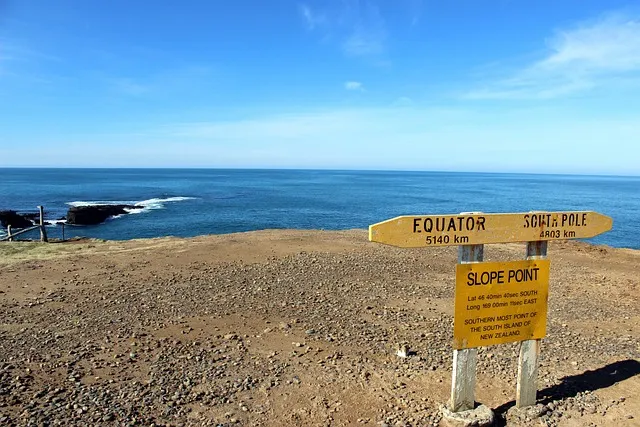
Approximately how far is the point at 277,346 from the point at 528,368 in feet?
13.1

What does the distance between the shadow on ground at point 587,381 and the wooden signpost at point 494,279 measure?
1.29ft

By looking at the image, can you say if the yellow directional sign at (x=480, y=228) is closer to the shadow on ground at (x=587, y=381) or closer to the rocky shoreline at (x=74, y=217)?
the shadow on ground at (x=587, y=381)

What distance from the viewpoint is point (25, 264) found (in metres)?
13.8

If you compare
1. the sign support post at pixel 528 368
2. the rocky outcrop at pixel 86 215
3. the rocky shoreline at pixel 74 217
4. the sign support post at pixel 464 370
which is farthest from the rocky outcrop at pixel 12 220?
the sign support post at pixel 528 368

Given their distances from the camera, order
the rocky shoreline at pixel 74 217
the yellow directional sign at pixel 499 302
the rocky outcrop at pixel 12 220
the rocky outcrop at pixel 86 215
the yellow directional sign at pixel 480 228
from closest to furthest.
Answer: the yellow directional sign at pixel 480 228 → the yellow directional sign at pixel 499 302 → the rocky outcrop at pixel 12 220 → the rocky shoreline at pixel 74 217 → the rocky outcrop at pixel 86 215

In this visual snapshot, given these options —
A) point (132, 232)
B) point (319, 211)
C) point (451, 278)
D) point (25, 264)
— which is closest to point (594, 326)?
point (451, 278)

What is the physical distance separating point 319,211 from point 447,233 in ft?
154

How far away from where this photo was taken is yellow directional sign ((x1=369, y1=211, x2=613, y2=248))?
4.99m

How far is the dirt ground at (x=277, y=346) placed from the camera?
572cm

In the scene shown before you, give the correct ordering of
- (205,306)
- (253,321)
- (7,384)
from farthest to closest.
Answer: (205,306) < (253,321) < (7,384)

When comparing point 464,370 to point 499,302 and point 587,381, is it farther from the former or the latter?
point 587,381

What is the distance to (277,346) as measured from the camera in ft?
25.2

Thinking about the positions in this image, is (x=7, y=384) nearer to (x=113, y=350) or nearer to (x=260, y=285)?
(x=113, y=350)

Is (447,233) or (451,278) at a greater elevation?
(447,233)
